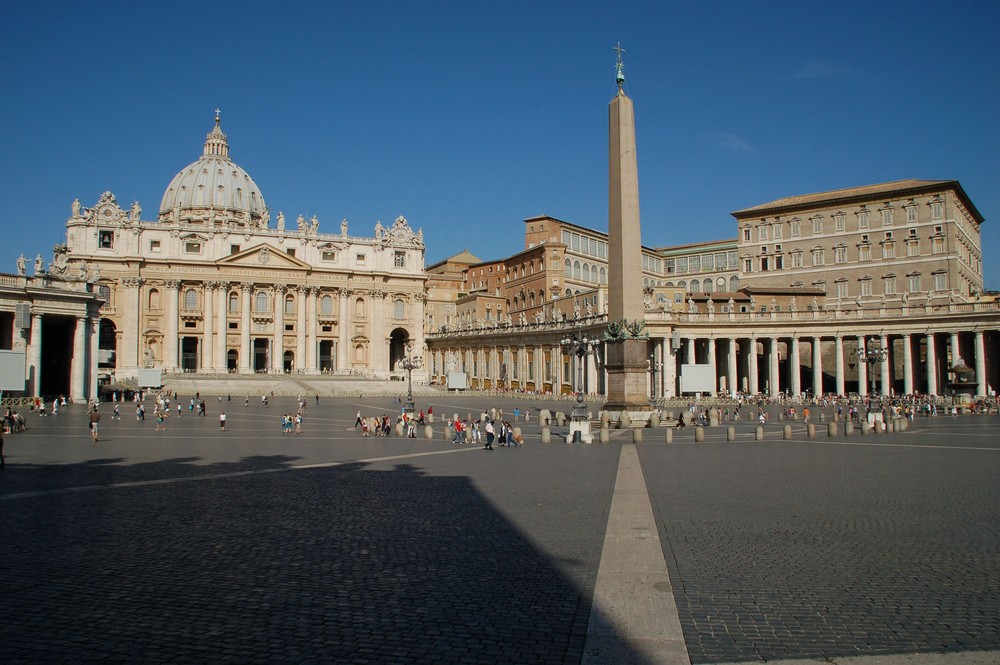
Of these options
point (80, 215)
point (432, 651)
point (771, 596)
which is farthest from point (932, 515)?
point (80, 215)

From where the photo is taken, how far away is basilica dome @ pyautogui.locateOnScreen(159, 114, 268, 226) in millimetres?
106125

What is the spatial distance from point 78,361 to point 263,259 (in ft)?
128

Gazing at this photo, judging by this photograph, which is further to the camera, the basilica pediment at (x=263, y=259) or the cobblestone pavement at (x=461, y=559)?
the basilica pediment at (x=263, y=259)

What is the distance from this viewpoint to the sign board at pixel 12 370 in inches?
1201

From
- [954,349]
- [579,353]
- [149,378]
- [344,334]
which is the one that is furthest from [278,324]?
[954,349]

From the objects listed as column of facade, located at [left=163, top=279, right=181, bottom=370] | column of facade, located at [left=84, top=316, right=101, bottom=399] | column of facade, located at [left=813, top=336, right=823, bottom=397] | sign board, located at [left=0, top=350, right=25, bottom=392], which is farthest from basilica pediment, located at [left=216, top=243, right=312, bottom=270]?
column of facade, located at [left=813, top=336, right=823, bottom=397]

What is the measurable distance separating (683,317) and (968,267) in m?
27.3

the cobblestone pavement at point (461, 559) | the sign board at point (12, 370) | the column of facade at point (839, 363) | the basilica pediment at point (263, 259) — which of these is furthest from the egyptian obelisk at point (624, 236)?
the basilica pediment at point (263, 259)

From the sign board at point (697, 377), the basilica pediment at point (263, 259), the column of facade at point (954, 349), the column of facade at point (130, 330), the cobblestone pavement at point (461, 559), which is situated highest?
the basilica pediment at point (263, 259)

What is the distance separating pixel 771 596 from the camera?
7012mm

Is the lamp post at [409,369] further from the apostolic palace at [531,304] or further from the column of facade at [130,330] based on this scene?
the column of facade at [130,330]

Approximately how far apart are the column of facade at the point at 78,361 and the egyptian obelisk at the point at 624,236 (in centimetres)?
3088

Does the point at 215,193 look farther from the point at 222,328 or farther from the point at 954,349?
the point at 954,349

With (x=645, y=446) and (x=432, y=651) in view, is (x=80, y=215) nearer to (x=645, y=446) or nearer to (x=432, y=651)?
(x=645, y=446)
